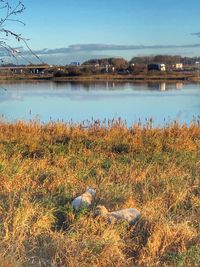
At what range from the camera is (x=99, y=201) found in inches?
204

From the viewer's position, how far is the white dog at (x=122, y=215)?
4512 millimetres

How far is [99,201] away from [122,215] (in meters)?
0.67

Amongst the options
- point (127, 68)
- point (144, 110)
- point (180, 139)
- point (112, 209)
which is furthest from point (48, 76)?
point (112, 209)

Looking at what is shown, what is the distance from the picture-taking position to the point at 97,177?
6.41 meters

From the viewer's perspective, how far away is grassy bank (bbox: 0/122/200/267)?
390cm

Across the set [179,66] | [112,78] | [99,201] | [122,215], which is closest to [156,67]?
[179,66]

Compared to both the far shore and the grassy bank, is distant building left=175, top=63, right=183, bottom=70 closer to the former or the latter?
the far shore

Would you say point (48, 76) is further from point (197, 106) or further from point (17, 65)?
point (17, 65)

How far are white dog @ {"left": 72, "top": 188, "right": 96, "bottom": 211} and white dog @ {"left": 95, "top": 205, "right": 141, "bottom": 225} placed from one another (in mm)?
203

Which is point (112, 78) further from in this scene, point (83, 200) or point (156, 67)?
point (83, 200)

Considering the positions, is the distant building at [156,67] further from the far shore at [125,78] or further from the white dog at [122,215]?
the white dog at [122,215]

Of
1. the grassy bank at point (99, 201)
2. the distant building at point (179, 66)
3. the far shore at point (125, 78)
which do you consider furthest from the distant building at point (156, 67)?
the grassy bank at point (99, 201)

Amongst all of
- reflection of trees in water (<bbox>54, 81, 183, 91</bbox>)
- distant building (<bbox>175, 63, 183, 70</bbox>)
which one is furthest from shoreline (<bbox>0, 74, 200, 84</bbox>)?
distant building (<bbox>175, 63, 183, 70</bbox>)

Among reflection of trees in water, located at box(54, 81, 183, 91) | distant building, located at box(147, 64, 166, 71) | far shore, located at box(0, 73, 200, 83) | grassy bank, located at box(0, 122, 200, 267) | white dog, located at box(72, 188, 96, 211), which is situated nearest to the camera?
grassy bank, located at box(0, 122, 200, 267)
